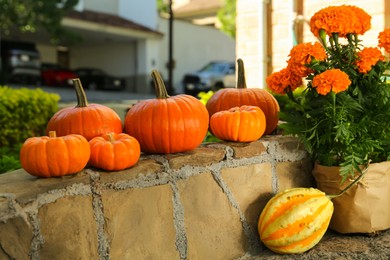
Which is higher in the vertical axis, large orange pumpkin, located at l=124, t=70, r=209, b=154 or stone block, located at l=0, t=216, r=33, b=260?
large orange pumpkin, located at l=124, t=70, r=209, b=154

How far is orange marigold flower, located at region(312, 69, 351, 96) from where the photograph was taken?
2291mm

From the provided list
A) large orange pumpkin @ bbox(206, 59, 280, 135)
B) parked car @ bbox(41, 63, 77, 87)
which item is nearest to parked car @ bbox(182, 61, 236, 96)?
parked car @ bbox(41, 63, 77, 87)

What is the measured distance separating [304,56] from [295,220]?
83cm

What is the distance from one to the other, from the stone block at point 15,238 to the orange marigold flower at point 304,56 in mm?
1523

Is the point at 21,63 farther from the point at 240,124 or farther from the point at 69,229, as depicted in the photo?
the point at 69,229

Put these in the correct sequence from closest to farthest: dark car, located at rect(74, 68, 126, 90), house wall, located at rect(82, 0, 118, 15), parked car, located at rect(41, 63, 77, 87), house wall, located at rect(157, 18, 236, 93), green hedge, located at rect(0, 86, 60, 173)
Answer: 1. green hedge, located at rect(0, 86, 60, 173)
2. parked car, located at rect(41, 63, 77, 87)
3. dark car, located at rect(74, 68, 126, 90)
4. house wall, located at rect(82, 0, 118, 15)
5. house wall, located at rect(157, 18, 236, 93)

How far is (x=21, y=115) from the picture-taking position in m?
4.80

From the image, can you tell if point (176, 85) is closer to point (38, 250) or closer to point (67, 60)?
point (67, 60)

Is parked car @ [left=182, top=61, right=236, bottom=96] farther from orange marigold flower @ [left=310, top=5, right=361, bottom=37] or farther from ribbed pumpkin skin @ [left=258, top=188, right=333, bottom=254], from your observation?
ribbed pumpkin skin @ [left=258, top=188, right=333, bottom=254]

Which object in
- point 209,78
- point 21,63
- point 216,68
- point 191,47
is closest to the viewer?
point 21,63

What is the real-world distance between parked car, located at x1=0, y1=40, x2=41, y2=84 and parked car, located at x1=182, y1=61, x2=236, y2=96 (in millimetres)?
7874

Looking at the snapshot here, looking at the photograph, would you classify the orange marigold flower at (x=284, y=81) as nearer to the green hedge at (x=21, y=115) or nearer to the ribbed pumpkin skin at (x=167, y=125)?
the ribbed pumpkin skin at (x=167, y=125)

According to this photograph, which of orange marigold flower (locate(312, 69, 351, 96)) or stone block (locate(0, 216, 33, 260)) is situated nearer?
stone block (locate(0, 216, 33, 260))

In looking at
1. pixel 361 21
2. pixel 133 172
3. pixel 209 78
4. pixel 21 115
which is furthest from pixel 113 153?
pixel 209 78
